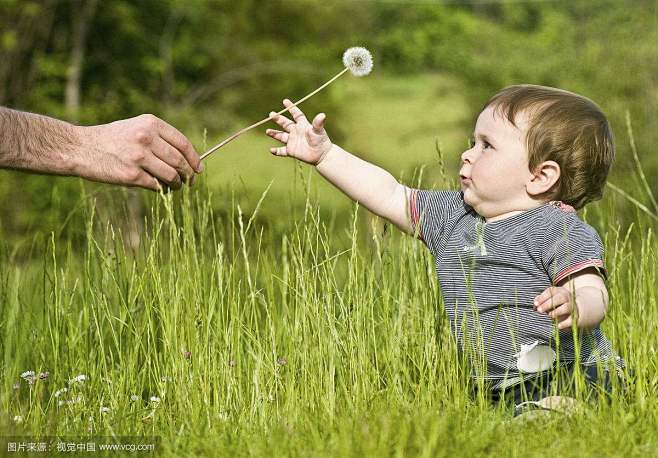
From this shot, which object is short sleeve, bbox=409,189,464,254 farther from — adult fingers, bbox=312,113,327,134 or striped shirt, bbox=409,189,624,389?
adult fingers, bbox=312,113,327,134

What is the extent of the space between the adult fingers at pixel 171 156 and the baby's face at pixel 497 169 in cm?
80

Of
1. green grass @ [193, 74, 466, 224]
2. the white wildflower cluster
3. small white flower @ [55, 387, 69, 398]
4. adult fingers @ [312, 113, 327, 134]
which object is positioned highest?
green grass @ [193, 74, 466, 224]

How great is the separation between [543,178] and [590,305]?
419mm

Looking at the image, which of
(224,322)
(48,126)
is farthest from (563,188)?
(48,126)

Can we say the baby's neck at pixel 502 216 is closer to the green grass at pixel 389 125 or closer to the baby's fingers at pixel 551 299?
the baby's fingers at pixel 551 299

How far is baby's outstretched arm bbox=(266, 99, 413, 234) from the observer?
2535mm

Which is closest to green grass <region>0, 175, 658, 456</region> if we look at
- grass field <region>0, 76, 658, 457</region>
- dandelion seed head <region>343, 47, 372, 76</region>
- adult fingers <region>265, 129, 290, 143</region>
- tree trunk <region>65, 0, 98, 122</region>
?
grass field <region>0, 76, 658, 457</region>

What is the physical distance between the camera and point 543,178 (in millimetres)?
2367

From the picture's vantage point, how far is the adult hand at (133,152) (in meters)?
2.48

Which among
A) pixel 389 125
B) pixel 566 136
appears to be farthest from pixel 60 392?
pixel 389 125

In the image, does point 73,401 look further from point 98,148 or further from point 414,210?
point 414,210

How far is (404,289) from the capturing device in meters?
2.52

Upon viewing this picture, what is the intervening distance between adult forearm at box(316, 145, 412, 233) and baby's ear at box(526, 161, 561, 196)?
0.37 metres

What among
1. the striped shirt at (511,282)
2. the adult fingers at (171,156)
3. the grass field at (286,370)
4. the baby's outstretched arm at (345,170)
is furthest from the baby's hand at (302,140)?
the striped shirt at (511,282)
